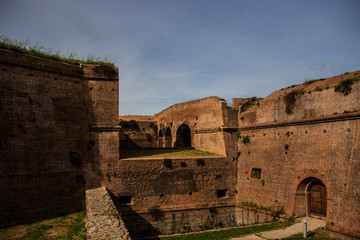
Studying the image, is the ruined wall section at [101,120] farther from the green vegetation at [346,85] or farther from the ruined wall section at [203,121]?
the green vegetation at [346,85]

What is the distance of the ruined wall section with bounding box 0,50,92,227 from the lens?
11.0 metres

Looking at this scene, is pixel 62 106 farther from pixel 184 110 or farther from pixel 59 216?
pixel 184 110

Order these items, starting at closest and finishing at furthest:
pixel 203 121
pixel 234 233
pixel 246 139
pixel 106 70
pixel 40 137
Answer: pixel 40 137, pixel 234 233, pixel 106 70, pixel 246 139, pixel 203 121

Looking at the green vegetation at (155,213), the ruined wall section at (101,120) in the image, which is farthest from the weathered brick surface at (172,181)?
the ruined wall section at (101,120)

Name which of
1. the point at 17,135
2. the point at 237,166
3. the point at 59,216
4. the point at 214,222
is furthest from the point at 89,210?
the point at 237,166

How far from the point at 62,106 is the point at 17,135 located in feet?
8.99

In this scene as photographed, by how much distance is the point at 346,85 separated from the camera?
11914mm

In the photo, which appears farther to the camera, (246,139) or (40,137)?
(246,139)

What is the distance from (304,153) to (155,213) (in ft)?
30.1

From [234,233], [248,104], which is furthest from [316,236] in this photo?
[248,104]

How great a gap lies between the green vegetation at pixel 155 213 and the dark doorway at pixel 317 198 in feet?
27.7

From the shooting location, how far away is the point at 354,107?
37.6 feet

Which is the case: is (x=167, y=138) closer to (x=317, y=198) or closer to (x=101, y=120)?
(x=101, y=120)

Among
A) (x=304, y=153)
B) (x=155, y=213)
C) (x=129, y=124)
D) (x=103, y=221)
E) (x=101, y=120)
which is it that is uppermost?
(x=129, y=124)
